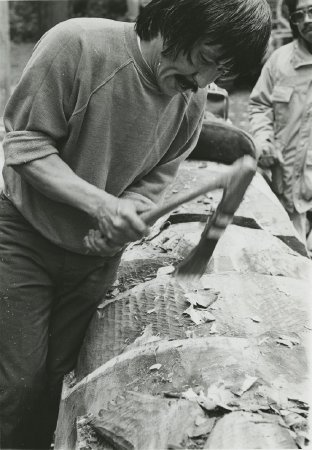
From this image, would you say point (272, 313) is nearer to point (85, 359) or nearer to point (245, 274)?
point (245, 274)

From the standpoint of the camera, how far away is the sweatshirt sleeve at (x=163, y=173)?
104 inches

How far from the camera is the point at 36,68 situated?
217cm

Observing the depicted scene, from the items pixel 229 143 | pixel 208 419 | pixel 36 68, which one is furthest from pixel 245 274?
pixel 229 143

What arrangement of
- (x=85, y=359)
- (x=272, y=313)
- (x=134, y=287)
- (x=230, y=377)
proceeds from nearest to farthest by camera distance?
(x=230, y=377), (x=272, y=313), (x=85, y=359), (x=134, y=287)

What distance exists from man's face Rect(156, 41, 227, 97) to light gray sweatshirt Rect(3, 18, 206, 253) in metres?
0.08

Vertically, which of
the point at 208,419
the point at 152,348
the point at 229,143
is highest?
the point at 208,419

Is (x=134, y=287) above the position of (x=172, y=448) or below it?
below

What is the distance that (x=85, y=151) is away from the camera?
2.36m

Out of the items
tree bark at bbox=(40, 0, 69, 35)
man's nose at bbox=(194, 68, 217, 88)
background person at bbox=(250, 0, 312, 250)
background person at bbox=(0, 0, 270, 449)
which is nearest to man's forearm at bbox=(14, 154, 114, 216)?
background person at bbox=(0, 0, 270, 449)

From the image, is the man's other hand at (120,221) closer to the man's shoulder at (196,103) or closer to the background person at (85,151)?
the background person at (85,151)

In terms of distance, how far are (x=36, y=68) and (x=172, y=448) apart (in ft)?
4.03

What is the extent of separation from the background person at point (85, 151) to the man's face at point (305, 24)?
2.61 m

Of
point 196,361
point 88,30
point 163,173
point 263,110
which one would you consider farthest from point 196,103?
point 263,110

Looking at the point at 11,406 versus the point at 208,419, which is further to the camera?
the point at 11,406
